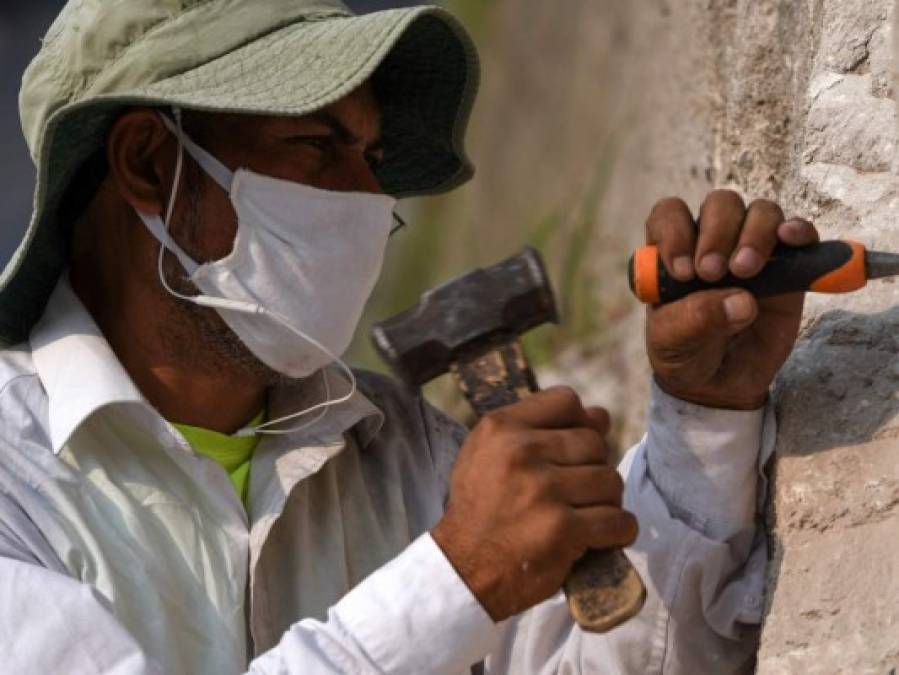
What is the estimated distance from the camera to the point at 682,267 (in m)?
2.39

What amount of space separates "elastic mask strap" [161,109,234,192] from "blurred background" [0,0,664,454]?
7.55 feet

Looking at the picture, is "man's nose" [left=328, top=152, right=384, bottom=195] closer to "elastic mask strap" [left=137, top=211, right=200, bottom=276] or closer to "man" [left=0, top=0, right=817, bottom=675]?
"man" [left=0, top=0, right=817, bottom=675]

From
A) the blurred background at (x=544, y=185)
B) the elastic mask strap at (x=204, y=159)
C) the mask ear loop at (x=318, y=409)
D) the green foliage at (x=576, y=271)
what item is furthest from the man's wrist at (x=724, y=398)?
the green foliage at (x=576, y=271)

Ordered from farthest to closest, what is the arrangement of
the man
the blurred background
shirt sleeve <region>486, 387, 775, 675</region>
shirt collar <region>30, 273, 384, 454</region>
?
the blurred background < shirt collar <region>30, 273, 384, 454</region> < shirt sleeve <region>486, 387, 775, 675</region> < the man

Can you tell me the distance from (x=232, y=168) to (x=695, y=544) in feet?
3.12

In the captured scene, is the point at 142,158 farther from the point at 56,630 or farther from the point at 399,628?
the point at 399,628

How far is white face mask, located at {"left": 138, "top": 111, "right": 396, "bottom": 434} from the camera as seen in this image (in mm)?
2832

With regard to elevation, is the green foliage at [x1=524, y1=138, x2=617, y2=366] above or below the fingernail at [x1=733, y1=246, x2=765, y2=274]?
below

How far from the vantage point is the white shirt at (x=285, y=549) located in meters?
2.32

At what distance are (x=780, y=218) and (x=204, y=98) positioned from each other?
0.90 metres

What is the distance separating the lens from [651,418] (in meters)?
2.62

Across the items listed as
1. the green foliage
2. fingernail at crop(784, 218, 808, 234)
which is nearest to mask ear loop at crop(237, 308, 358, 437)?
fingernail at crop(784, 218, 808, 234)

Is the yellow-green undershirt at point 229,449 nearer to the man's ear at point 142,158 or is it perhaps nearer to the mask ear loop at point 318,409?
the mask ear loop at point 318,409

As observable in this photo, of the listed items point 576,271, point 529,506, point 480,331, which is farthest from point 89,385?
point 576,271
